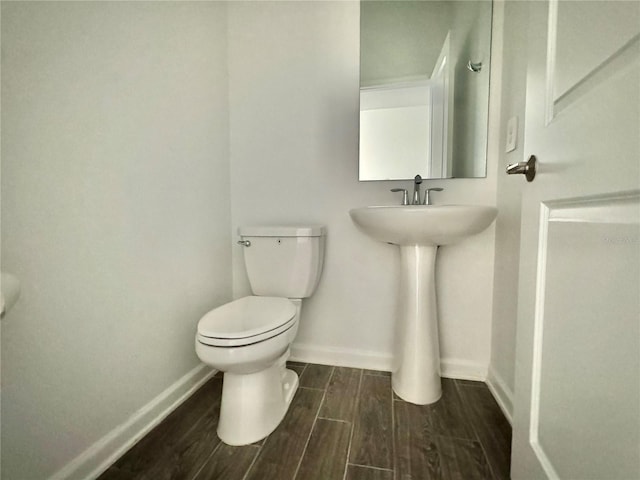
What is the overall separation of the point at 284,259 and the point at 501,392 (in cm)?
111

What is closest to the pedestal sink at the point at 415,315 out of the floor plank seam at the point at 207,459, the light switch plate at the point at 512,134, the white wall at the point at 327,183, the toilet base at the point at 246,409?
the white wall at the point at 327,183

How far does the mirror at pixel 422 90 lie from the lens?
1.28 meters

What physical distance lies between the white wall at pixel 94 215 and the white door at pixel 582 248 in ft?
4.01

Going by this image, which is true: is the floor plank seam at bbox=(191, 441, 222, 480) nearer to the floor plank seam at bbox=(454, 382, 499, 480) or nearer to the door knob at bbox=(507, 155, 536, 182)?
the floor plank seam at bbox=(454, 382, 499, 480)

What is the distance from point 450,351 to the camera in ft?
4.40

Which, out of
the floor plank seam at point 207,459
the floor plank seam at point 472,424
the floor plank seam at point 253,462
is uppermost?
the floor plank seam at point 472,424

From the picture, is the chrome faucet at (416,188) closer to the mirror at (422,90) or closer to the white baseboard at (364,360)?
the mirror at (422,90)

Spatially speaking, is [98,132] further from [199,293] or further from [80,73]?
[199,293]

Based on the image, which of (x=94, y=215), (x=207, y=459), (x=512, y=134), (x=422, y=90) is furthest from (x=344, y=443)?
(x=422, y=90)

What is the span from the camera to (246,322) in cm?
100

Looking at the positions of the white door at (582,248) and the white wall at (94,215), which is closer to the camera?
the white door at (582,248)

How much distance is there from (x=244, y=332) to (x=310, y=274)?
19.8 inches

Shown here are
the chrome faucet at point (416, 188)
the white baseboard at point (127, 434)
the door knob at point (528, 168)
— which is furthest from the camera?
the chrome faucet at point (416, 188)

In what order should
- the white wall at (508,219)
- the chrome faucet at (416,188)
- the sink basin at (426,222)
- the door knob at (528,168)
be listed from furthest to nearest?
the chrome faucet at (416,188) < the white wall at (508,219) < the sink basin at (426,222) < the door knob at (528,168)
